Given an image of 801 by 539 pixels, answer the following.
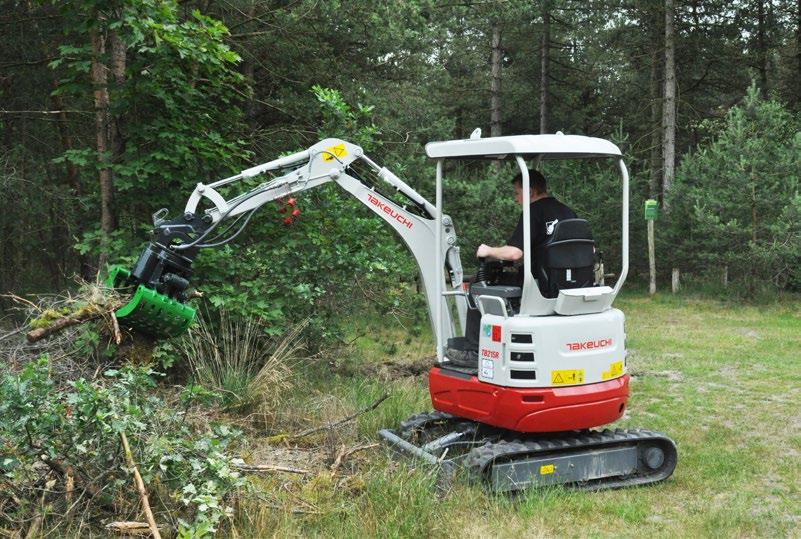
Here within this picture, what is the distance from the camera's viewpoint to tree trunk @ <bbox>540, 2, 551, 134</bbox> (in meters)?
26.4

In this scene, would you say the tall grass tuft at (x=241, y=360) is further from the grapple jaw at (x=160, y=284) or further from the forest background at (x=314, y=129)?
the grapple jaw at (x=160, y=284)

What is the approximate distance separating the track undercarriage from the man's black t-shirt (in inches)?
51.0

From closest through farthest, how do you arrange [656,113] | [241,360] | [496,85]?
[241,360] → [656,113] → [496,85]

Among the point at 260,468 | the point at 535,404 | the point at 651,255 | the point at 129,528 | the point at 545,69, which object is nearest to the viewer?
the point at 129,528

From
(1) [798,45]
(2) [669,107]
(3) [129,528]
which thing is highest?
(1) [798,45]

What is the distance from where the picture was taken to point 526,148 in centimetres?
599

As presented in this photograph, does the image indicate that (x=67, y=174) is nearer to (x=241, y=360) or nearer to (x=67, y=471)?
(x=241, y=360)

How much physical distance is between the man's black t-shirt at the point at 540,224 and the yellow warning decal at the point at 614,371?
935mm

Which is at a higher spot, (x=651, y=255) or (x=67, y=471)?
(x=67, y=471)

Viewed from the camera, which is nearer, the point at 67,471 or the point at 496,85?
the point at 67,471

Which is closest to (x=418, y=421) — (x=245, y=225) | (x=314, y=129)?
(x=245, y=225)

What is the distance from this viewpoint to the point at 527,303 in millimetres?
6012

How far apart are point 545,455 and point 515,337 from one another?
36.8 inches

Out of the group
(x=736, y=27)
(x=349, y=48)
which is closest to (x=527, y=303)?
(x=349, y=48)
